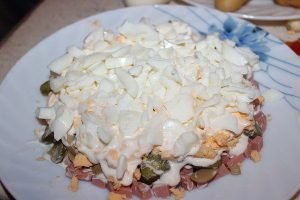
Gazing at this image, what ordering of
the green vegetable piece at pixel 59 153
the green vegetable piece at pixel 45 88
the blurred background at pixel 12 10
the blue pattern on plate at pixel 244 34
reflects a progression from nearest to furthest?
the green vegetable piece at pixel 59 153 → the green vegetable piece at pixel 45 88 → the blue pattern on plate at pixel 244 34 → the blurred background at pixel 12 10

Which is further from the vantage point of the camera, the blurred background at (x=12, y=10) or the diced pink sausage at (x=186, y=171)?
the blurred background at (x=12, y=10)

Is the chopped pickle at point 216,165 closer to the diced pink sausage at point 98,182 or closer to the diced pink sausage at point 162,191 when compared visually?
the diced pink sausage at point 162,191

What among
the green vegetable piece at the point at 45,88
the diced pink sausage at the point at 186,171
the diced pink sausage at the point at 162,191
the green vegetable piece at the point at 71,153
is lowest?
the diced pink sausage at the point at 162,191

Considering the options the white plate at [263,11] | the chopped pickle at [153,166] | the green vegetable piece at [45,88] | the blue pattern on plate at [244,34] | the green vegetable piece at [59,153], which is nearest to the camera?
the chopped pickle at [153,166]

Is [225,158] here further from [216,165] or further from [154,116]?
[154,116]

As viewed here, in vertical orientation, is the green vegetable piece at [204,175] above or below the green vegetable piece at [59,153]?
below

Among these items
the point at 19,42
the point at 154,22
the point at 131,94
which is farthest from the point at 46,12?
the point at 131,94

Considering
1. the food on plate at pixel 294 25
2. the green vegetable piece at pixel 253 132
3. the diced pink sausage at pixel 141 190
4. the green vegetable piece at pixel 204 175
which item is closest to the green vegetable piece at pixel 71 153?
the diced pink sausage at pixel 141 190
